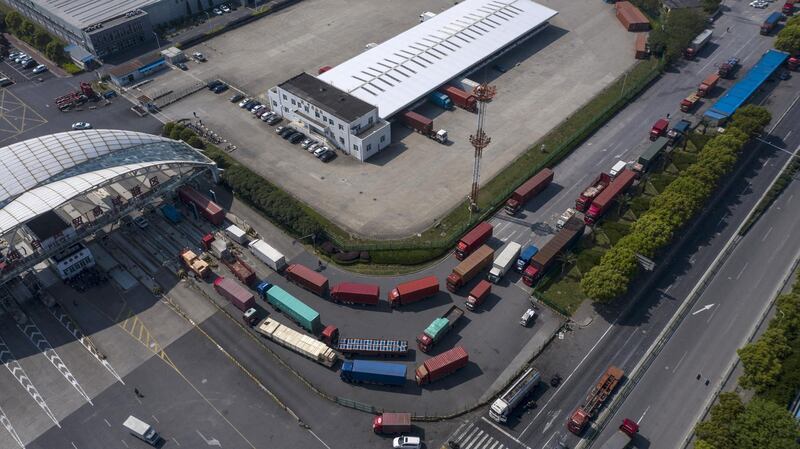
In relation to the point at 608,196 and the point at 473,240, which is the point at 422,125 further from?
the point at 608,196

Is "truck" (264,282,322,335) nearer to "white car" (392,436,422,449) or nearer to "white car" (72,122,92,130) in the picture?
"white car" (392,436,422,449)

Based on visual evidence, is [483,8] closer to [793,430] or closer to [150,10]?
[150,10]

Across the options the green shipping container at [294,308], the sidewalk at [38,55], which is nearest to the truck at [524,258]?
the green shipping container at [294,308]

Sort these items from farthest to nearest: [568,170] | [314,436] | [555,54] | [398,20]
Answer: [398,20], [555,54], [568,170], [314,436]

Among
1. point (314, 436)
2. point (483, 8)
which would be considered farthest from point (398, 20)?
point (314, 436)

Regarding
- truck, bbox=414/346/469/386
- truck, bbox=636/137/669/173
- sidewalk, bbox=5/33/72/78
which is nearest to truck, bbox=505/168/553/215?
truck, bbox=636/137/669/173

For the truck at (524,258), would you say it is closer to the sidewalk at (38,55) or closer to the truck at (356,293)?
the truck at (356,293)
